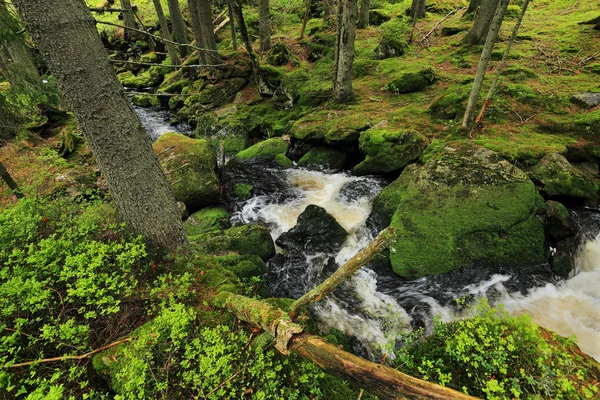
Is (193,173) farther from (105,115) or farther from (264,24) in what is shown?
(264,24)

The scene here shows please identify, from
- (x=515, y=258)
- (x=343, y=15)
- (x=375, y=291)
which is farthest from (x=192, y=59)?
(x=515, y=258)

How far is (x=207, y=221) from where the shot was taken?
772 cm

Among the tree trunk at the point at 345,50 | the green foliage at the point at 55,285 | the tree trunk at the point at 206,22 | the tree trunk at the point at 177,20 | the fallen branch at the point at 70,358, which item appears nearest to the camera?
the fallen branch at the point at 70,358

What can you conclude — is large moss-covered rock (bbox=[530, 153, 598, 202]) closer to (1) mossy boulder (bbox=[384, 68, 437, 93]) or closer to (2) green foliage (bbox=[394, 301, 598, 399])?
(2) green foliage (bbox=[394, 301, 598, 399])

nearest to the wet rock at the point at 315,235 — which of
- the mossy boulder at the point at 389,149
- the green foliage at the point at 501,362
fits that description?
the mossy boulder at the point at 389,149

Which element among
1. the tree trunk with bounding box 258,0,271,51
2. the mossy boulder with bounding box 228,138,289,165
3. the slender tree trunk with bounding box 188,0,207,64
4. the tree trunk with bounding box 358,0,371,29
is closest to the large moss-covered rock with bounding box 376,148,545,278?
the mossy boulder with bounding box 228,138,289,165

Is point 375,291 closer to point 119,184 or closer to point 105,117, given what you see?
point 119,184

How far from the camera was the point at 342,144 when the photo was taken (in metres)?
9.94

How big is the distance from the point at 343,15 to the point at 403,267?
342 inches

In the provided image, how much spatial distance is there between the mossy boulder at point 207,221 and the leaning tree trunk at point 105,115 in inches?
123

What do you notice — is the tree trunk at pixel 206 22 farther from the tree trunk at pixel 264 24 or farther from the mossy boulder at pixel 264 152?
the mossy boulder at pixel 264 152

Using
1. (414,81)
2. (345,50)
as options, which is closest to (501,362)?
(345,50)

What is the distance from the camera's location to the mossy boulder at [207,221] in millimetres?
7415

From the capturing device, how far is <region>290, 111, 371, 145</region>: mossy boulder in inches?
379
